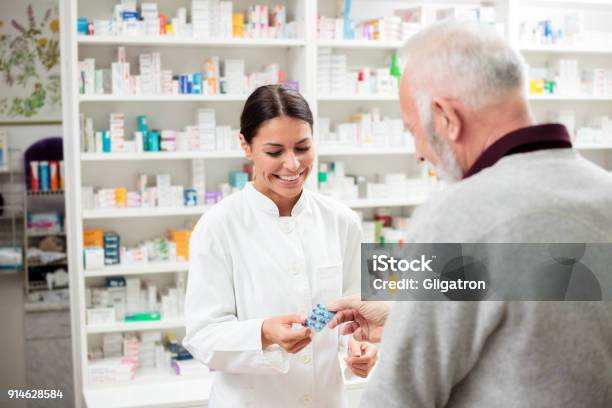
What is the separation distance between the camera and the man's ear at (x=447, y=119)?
1060mm

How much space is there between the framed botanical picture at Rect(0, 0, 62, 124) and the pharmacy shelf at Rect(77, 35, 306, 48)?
810 millimetres

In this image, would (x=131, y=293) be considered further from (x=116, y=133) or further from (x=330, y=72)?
(x=330, y=72)

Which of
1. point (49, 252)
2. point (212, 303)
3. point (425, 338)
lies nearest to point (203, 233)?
point (212, 303)

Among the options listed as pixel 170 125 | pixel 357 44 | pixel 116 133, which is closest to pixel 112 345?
pixel 116 133

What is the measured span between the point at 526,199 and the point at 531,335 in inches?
7.4

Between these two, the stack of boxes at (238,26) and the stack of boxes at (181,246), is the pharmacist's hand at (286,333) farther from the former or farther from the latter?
the stack of boxes at (238,26)

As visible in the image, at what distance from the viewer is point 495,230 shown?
97cm

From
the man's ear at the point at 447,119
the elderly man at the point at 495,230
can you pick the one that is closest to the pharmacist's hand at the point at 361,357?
the elderly man at the point at 495,230

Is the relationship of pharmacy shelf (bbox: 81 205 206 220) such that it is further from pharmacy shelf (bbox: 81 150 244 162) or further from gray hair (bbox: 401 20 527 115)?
gray hair (bbox: 401 20 527 115)

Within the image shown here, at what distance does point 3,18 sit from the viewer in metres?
Answer: 4.43

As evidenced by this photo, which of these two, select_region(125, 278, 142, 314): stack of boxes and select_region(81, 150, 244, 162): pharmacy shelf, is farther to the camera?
Answer: select_region(125, 278, 142, 314): stack of boxes

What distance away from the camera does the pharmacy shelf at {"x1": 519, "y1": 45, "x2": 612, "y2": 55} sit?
178 inches

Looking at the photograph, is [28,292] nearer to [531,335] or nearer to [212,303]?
[212,303]

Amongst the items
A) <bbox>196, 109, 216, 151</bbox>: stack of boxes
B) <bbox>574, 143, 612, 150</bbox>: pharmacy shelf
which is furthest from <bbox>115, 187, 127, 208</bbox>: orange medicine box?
<bbox>574, 143, 612, 150</bbox>: pharmacy shelf
